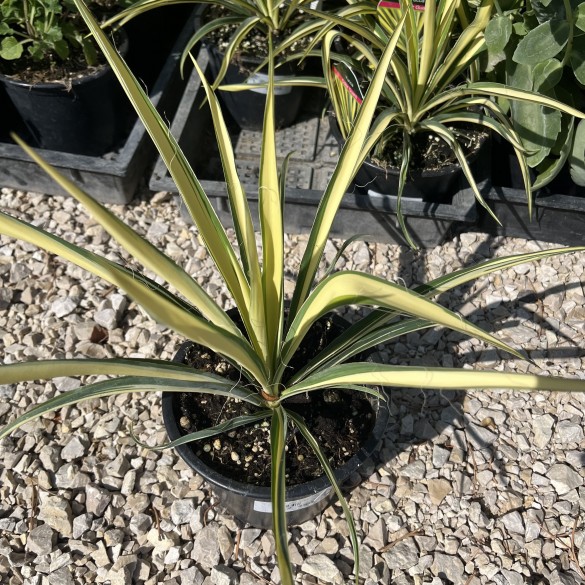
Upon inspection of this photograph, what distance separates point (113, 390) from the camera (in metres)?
1.08

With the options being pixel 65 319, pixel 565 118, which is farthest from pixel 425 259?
pixel 65 319

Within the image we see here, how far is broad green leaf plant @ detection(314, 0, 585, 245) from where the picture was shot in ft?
5.19

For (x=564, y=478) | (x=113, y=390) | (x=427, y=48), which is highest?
(x=427, y=48)

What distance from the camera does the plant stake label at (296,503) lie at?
4.18 feet

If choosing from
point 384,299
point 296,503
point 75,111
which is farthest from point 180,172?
point 75,111

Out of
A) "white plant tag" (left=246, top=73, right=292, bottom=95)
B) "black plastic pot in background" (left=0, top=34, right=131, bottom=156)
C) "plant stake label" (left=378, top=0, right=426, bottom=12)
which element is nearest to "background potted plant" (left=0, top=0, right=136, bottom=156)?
"black plastic pot in background" (left=0, top=34, right=131, bottom=156)

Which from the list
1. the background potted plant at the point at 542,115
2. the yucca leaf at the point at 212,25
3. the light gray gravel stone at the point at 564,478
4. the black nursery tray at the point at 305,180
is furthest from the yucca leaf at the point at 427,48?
the light gray gravel stone at the point at 564,478

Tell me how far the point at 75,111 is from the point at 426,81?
41.5 inches

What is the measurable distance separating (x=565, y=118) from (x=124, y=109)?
53.5 inches

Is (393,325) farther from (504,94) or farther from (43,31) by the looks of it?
(43,31)

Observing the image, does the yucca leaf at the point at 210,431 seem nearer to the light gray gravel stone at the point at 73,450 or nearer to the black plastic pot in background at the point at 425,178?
the light gray gravel stone at the point at 73,450

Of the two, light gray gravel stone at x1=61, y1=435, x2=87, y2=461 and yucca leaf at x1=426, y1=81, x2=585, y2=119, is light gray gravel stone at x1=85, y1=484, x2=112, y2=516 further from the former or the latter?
yucca leaf at x1=426, y1=81, x2=585, y2=119

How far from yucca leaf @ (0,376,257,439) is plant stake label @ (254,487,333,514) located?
0.24 metres

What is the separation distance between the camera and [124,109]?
2.16m
